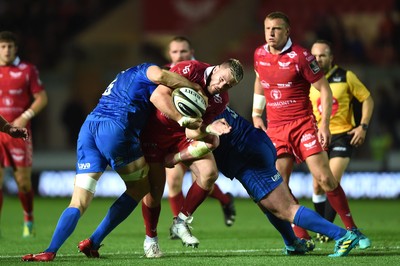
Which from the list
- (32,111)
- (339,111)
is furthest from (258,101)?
(32,111)

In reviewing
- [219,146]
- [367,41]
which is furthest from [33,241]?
[367,41]

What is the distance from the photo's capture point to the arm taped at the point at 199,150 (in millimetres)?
8406

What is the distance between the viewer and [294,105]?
10.1 meters

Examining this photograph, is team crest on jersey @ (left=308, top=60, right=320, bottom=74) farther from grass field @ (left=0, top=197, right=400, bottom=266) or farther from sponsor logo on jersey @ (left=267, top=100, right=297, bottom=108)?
grass field @ (left=0, top=197, right=400, bottom=266)

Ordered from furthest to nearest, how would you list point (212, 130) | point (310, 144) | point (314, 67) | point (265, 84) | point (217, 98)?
1. point (265, 84)
2. point (310, 144)
3. point (314, 67)
4. point (217, 98)
5. point (212, 130)

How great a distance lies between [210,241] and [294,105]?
1888 millimetres

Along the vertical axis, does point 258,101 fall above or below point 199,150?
below

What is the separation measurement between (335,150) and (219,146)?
267 cm

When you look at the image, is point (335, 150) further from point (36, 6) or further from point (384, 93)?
point (36, 6)

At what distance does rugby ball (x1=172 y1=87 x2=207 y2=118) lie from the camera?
7996mm

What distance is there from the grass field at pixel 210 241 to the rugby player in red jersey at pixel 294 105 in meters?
0.72

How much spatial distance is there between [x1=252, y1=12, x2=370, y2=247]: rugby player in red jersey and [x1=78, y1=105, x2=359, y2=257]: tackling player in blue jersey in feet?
3.31

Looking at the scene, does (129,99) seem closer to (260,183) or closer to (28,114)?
(260,183)

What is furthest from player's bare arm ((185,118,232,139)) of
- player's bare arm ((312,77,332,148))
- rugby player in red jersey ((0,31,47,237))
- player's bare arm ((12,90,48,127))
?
rugby player in red jersey ((0,31,47,237))
